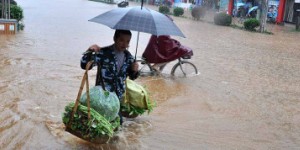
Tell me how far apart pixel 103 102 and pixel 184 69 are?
18.1ft

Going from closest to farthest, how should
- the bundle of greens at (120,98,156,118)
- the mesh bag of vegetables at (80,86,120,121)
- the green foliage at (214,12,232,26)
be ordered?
the mesh bag of vegetables at (80,86,120,121), the bundle of greens at (120,98,156,118), the green foliage at (214,12,232,26)

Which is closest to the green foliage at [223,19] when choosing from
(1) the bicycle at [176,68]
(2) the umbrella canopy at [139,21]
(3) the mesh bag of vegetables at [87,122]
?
(1) the bicycle at [176,68]

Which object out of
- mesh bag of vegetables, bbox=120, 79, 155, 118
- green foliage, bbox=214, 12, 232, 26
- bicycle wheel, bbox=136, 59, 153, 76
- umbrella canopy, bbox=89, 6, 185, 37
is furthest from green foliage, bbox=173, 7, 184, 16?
umbrella canopy, bbox=89, 6, 185, 37

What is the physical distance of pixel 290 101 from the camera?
8430 millimetres

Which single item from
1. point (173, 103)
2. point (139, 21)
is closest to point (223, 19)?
point (173, 103)

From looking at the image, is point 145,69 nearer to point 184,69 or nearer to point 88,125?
point 184,69

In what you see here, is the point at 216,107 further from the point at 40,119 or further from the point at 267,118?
the point at 40,119

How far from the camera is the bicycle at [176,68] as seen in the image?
31.4 feet

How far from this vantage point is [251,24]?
25.8m

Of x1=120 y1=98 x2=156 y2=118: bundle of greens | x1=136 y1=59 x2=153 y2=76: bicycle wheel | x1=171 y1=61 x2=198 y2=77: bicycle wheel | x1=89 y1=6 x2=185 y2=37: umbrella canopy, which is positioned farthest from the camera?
x1=171 y1=61 x2=198 y2=77: bicycle wheel

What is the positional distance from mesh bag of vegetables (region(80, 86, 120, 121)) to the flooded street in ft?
1.85

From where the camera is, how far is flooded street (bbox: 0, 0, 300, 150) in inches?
213

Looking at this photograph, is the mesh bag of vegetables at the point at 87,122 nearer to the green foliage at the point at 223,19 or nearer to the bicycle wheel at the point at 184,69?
the bicycle wheel at the point at 184,69

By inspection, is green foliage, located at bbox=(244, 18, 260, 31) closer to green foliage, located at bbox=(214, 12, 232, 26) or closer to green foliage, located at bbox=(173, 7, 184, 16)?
green foliage, located at bbox=(214, 12, 232, 26)
